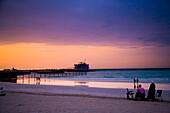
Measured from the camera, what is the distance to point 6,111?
7.95 meters

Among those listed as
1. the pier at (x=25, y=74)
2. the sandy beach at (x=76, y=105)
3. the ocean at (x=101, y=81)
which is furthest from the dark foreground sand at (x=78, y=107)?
the pier at (x=25, y=74)

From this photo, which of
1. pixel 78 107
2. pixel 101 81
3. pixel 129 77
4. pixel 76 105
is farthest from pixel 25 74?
pixel 78 107

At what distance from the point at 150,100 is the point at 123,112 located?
168 inches

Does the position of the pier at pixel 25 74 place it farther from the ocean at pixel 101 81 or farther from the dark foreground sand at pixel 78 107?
the dark foreground sand at pixel 78 107

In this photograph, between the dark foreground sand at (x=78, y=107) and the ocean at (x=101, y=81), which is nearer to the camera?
the dark foreground sand at (x=78, y=107)

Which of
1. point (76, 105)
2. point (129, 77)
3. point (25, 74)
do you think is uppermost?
point (76, 105)

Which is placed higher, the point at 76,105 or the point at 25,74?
the point at 76,105

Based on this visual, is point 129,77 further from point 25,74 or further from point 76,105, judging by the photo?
point 76,105

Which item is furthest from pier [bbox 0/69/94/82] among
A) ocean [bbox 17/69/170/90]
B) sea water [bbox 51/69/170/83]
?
sea water [bbox 51/69/170/83]

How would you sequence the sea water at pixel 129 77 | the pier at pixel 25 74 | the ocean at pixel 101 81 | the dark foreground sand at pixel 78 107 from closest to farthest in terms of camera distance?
1. the dark foreground sand at pixel 78 107
2. the ocean at pixel 101 81
3. the sea water at pixel 129 77
4. the pier at pixel 25 74

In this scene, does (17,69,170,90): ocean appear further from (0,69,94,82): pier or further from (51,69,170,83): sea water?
(0,69,94,82): pier

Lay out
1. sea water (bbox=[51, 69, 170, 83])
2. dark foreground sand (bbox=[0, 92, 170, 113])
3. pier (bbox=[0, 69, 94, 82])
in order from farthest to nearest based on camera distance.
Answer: pier (bbox=[0, 69, 94, 82])
sea water (bbox=[51, 69, 170, 83])
dark foreground sand (bbox=[0, 92, 170, 113])

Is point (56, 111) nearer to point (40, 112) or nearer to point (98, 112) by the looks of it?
point (40, 112)

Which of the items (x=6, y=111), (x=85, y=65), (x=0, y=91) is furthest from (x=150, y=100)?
(x=85, y=65)
